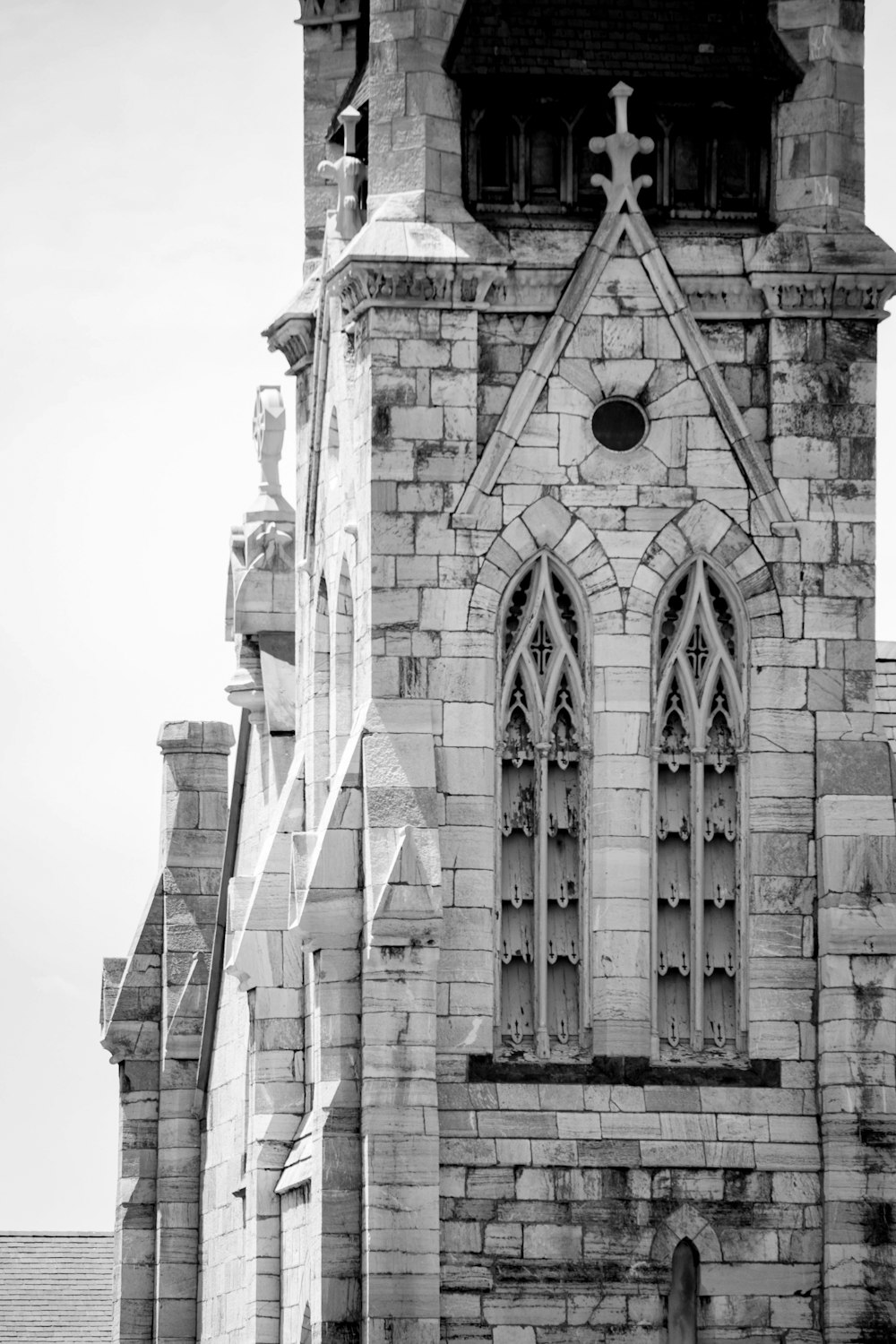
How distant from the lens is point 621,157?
39.9 metres

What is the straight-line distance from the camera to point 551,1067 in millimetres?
39031

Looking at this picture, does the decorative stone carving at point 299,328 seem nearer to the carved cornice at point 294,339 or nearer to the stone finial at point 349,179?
the carved cornice at point 294,339

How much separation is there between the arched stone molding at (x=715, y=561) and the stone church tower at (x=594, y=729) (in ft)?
0.11

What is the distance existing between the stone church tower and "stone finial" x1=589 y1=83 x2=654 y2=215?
1.5 inches

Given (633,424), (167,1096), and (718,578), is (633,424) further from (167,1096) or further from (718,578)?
(167,1096)

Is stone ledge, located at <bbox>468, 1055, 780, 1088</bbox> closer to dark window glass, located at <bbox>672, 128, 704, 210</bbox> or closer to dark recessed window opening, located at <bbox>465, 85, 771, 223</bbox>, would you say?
dark recessed window opening, located at <bbox>465, 85, 771, 223</bbox>

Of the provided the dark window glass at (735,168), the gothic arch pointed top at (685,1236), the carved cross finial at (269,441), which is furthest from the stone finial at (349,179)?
the gothic arch pointed top at (685,1236)

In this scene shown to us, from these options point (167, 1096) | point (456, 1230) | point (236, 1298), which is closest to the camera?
point (456, 1230)

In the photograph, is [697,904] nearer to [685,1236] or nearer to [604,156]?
[685,1236]

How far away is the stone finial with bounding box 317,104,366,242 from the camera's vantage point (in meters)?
41.2

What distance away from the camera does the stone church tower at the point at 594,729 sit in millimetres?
38594

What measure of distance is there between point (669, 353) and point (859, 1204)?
806 cm

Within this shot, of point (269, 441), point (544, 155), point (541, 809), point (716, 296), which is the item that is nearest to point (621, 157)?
→ point (544, 155)

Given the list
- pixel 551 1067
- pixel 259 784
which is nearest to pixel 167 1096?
pixel 259 784
